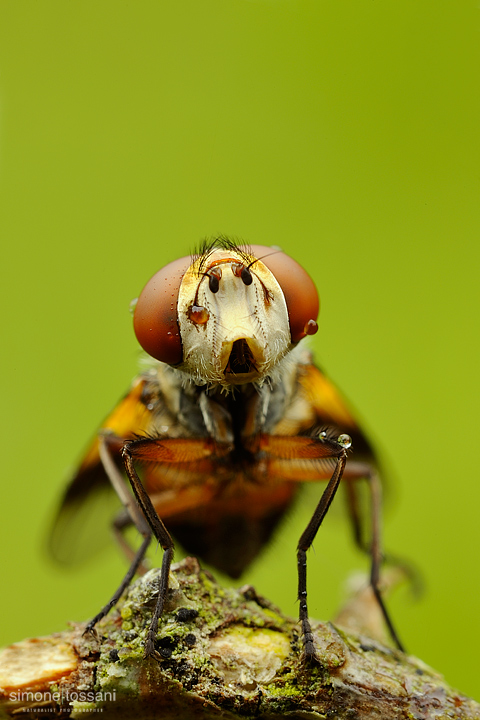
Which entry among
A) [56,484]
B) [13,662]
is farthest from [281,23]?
[13,662]

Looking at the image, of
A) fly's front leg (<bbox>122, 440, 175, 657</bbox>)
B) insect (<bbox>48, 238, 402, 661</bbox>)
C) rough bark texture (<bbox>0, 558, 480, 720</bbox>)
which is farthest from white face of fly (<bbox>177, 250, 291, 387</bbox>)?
rough bark texture (<bbox>0, 558, 480, 720</bbox>)

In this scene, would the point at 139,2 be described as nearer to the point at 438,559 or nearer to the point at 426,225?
the point at 426,225

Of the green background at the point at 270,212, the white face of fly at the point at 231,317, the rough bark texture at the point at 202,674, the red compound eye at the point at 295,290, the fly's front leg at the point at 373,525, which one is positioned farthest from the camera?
the green background at the point at 270,212

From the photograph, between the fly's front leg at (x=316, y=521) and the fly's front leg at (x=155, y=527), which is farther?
the fly's front leg at (x=316, y=521)

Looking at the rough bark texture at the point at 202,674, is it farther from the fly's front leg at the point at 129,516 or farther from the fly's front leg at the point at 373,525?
the fly's front leg at the point at 373,525

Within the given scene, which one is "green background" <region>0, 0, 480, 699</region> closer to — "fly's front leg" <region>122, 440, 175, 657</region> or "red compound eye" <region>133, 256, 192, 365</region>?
"red compound eye" <region>133, 256, 192, 365</region>

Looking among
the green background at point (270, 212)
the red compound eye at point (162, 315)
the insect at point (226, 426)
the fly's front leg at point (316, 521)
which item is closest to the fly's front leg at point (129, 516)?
the insect at point (226, 426)
